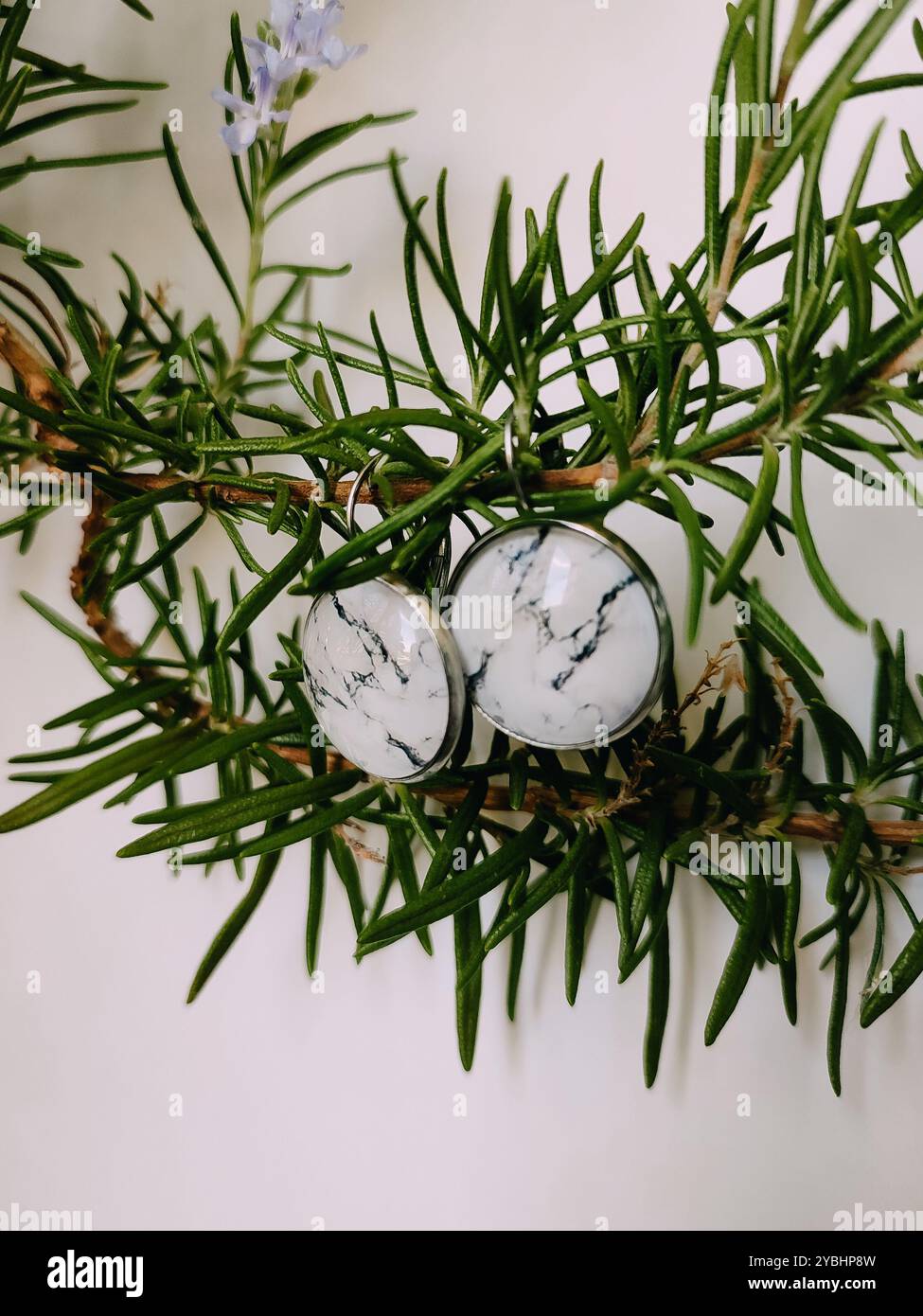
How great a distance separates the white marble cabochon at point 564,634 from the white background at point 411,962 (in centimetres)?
23

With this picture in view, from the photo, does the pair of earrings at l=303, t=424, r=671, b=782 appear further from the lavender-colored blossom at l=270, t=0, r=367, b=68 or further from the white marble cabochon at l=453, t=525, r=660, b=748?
the lavender-colored blossom at l=270, t=0, r=367, b=68

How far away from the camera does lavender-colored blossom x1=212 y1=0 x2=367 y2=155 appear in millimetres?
565

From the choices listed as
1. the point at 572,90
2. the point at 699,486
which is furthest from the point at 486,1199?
the point at 572,90

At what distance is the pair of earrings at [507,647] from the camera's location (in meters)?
0.42

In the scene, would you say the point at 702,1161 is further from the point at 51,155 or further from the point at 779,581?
the point at 51,155

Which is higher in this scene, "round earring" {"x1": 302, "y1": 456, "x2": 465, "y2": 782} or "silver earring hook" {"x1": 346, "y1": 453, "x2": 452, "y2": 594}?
"silver earring hook" {"x1": 346, "y1": 453, "x2": 452, "y2": 594}

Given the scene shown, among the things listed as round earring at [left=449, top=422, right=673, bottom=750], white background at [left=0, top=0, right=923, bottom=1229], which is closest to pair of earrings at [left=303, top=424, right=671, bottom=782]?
round earring at [left=449, top=422, right=673, bottom=750]

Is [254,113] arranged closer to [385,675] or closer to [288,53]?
[288,53]

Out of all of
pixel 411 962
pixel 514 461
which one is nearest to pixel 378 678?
pixel 514 461

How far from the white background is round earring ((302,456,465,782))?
0.85 ft

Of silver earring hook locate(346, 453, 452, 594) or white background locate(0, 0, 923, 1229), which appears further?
white background locate(0, 0, 923, 1229)

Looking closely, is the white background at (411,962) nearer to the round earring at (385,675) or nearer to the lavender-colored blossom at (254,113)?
the lavender-colored blossom at (254,113)

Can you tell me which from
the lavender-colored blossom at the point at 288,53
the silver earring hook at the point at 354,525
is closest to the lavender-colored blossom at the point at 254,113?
the lavender-colored blossom at the point at 288,53

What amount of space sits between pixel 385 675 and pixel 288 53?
16.8 inches
